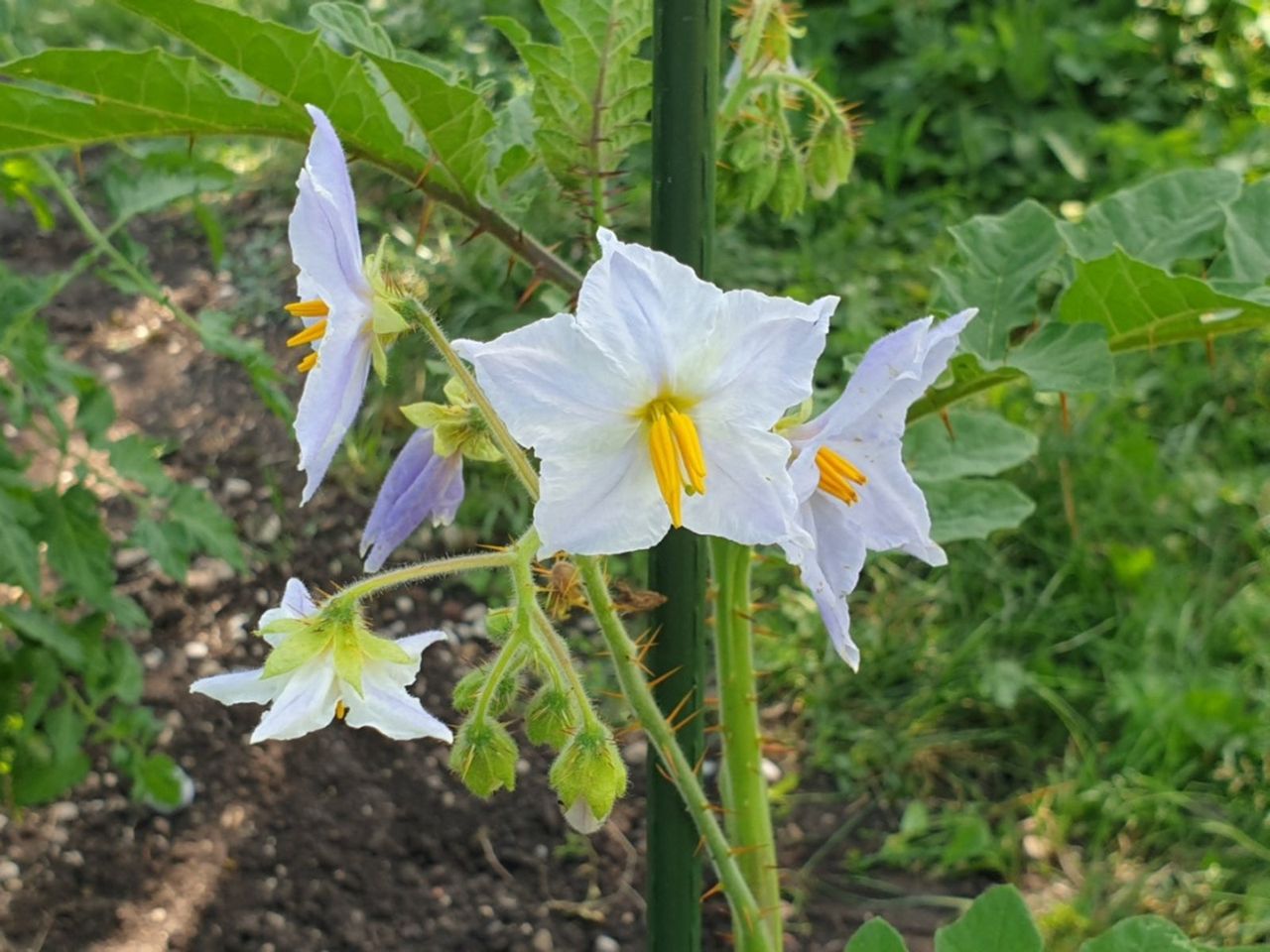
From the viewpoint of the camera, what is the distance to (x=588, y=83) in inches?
35.4

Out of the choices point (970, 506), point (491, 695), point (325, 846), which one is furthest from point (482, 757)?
point (325, 846)

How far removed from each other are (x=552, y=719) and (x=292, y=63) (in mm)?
434

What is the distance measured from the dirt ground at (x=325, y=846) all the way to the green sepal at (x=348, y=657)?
39.6 inches

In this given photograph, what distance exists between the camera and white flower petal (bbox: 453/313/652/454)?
0.61 metres

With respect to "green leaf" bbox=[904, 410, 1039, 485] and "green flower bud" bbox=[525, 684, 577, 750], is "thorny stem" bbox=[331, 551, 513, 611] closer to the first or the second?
"green flower bud" bbox=[525, 684, 577, 750]

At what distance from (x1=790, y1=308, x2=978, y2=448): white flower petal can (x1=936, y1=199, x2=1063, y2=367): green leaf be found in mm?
→ 277

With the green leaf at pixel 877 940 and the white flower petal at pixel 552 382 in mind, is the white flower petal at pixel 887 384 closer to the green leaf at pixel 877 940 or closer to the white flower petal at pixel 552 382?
the white flower petal at pixel 552 382

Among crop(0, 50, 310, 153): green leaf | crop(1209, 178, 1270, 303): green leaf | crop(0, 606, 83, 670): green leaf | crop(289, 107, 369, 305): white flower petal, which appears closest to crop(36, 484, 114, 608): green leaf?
crop(0, 606, 83, 670): green leaf

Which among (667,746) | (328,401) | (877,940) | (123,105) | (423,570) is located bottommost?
(877,940)

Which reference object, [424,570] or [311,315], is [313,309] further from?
[424,570]

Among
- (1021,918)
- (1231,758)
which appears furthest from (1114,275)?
(1231,758)

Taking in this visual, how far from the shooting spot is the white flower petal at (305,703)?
2.27ft

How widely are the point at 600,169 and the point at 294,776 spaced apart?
58.3 inches

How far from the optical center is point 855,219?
11.2ft
